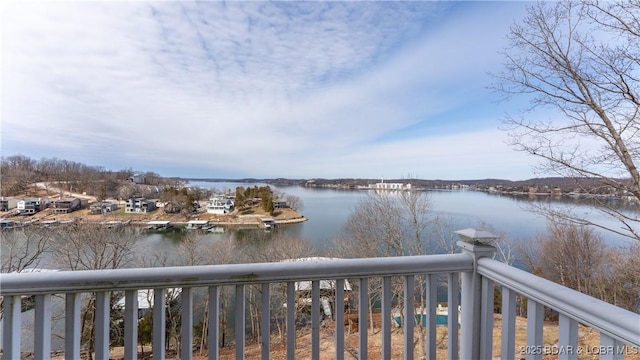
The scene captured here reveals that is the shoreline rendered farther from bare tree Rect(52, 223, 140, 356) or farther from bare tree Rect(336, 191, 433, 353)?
bare tree Rect(336, 191, 433, 353)

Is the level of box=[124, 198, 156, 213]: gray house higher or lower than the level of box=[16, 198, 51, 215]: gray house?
lower

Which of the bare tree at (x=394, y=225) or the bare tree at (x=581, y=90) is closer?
the bare tree at (x=581, y=90)

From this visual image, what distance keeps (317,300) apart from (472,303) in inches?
29.1

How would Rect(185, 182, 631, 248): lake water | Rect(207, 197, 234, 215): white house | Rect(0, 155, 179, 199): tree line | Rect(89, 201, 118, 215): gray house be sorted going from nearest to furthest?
Rect(0, 155, 179, 199): tree line, Rect(185, 182, 631, 248): lake water, Rect(89, 201, 118, 215): gray house, Rect(207, 197, 234, 215): white house

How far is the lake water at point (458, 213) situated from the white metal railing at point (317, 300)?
7.23 ft

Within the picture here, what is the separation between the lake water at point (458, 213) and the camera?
7005 millimetres

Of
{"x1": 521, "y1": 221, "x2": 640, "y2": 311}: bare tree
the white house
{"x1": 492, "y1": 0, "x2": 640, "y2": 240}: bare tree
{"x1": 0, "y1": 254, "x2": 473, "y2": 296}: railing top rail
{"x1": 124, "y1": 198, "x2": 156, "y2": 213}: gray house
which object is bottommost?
{"x1": 521, "y1": 221, "x2": 640, "y2": 311}: bare tree

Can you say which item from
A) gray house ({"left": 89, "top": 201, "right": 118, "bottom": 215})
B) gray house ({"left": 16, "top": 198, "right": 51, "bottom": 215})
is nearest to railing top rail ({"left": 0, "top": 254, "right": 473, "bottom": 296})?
gray house ({"left": 16, "top": 198, "right": 51, "bottom": 215})

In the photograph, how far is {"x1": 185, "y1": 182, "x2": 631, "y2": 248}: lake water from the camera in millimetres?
7005

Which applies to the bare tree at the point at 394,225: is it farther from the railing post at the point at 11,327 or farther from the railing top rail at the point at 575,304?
the railing post at the point at 11,327

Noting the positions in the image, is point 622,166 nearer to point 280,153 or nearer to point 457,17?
point 457,17

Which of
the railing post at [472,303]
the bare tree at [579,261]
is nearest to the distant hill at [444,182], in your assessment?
the bare tree at [579,261]

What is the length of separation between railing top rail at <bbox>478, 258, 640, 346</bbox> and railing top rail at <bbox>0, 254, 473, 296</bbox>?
22 centimetres

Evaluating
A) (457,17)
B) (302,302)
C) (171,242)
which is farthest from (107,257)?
(457,17)
